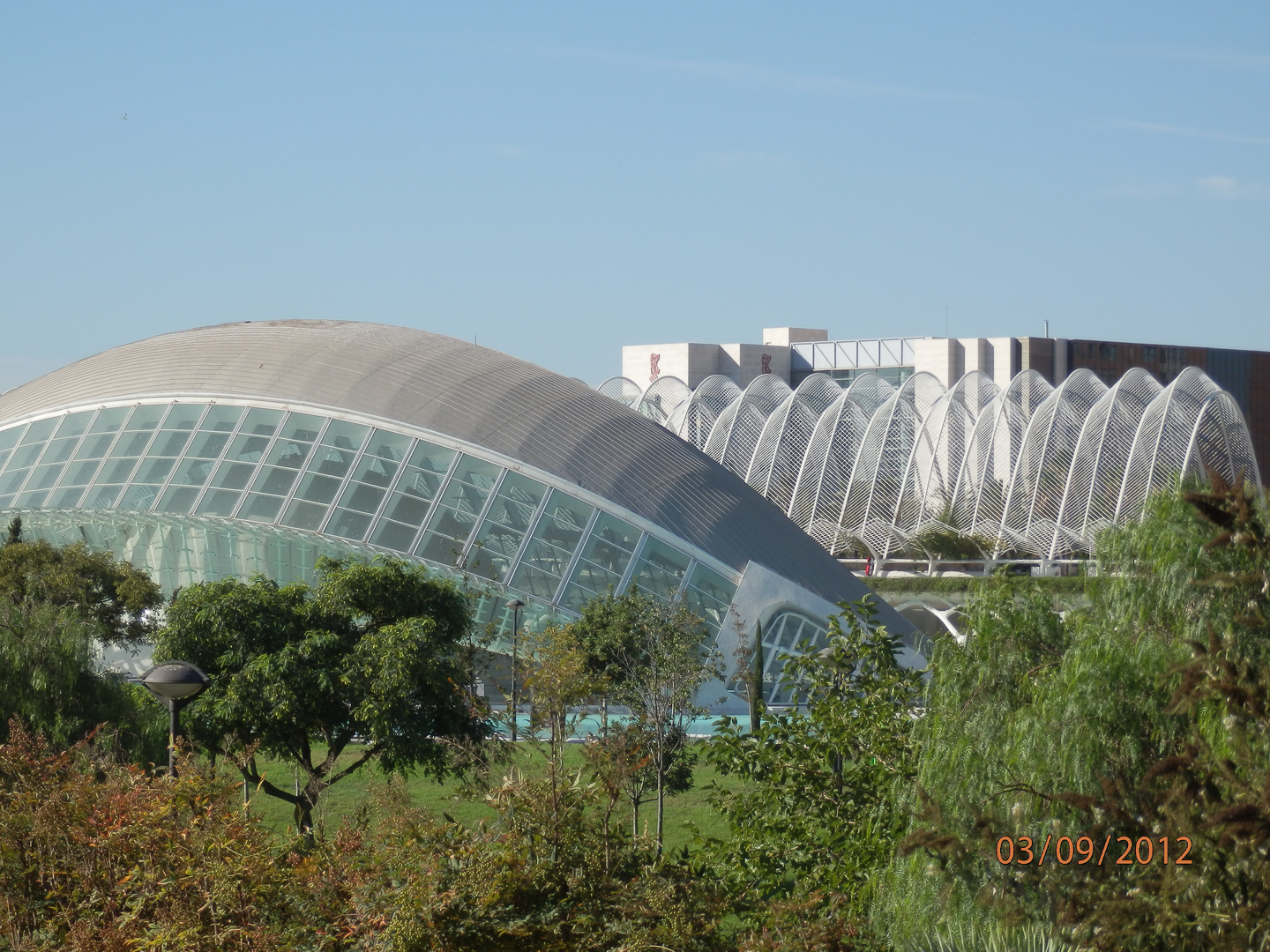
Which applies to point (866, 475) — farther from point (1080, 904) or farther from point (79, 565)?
point (1080, 904)

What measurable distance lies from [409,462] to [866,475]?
39.4m

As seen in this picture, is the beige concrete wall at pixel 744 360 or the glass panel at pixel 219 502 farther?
the beige concrete wall at pixel 744 360

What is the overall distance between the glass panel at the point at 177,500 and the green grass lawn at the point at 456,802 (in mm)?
6895

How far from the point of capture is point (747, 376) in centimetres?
10419

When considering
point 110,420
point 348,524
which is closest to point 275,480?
point 348,524

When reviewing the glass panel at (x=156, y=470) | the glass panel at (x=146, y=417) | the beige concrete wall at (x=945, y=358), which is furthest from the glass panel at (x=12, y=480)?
the beige concrete wall at (x=945, y=358)

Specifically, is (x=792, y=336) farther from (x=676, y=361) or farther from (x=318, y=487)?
(x=318, y=487)

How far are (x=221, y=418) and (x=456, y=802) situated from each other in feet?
44.9

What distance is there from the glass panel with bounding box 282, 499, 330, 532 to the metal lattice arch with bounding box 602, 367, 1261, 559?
3468 cm

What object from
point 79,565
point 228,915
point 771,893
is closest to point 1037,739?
point 771,893

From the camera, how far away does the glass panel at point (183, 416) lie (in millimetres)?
31188

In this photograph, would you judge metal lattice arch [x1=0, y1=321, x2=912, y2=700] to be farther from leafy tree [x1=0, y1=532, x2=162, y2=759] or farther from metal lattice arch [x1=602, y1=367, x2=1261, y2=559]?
metal lattice arch [x1=602, y1=367, x2=1261, y2=559]

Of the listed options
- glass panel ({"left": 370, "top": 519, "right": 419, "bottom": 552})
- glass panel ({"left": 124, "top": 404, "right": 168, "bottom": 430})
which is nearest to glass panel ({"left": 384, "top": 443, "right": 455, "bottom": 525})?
glass panel ({"left": 370, "top": 519, "right": 419, "bottom": 552})

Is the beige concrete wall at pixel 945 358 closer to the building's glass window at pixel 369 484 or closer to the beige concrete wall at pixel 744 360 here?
the beige concrete wall at pixel 744 360
